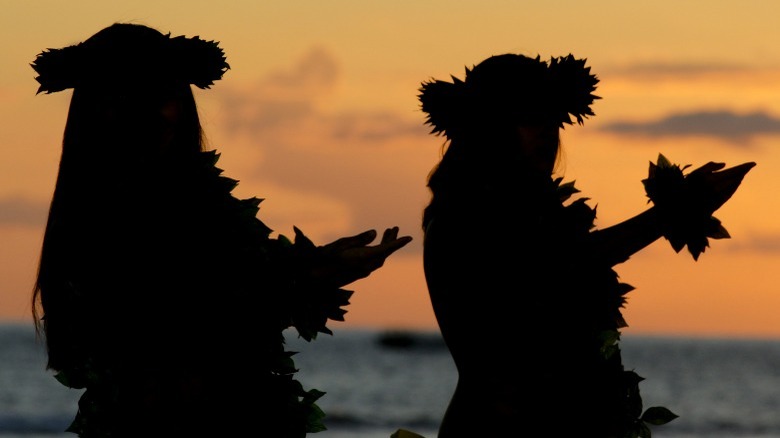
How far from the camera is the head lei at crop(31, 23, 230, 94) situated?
5.07 meters

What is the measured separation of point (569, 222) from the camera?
5.09 m

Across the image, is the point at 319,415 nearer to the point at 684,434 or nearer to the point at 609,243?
the point at 609,243

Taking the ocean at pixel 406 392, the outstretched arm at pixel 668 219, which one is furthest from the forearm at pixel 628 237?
the ocean at pixel 406 392

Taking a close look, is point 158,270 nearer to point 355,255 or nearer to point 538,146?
point 355,255

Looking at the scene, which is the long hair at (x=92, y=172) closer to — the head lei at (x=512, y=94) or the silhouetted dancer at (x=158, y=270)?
the silhouetted dancer at (x=158, y=270)

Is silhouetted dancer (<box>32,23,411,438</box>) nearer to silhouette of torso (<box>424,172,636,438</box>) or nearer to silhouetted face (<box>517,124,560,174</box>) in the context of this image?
silhouette of torso (<box>424,172,636,438</box>)

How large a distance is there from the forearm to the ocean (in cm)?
1460

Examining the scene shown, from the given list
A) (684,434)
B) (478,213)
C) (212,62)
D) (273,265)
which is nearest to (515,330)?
(478,213)

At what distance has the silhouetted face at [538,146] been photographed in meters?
4.96

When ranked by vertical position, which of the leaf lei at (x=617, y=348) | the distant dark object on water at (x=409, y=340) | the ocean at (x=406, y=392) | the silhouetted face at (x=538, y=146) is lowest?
the leaf lei at (x=617, y=348)

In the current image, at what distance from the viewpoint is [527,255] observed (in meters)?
4.95

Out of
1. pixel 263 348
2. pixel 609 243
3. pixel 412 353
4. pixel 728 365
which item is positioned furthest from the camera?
pixel 412 353

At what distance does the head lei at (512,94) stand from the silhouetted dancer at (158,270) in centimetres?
65

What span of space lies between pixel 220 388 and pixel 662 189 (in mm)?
1665
